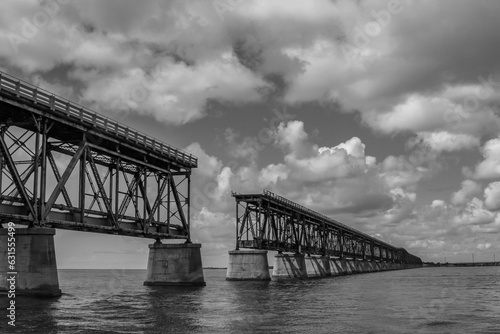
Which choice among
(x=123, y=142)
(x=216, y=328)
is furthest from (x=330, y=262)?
(x=216, y=328)

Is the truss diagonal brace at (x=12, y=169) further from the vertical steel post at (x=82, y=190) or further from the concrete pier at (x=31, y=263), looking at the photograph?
the vertical steel post at (x=82, y=190)

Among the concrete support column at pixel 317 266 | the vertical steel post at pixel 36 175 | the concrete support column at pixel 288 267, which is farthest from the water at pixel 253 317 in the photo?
the concrete support column at pixel 317 266

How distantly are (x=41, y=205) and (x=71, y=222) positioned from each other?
177 inches

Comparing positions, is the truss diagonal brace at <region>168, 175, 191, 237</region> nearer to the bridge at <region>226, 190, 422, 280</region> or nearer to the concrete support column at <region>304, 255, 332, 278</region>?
the bridge at <region>226, 190, 422, 280</region>

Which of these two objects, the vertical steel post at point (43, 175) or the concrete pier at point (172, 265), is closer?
the vertical steel post at point (43, 175)

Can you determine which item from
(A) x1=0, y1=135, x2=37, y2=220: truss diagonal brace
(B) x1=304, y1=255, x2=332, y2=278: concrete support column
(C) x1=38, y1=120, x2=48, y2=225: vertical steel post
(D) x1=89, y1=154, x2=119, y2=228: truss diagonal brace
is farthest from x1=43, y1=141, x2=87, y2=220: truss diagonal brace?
(B) x1=304, y1=255, x2=332, y2=278: concrete support column

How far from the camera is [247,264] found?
267 feet

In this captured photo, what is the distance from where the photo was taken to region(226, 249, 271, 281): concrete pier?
265 ft

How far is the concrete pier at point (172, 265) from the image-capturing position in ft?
190

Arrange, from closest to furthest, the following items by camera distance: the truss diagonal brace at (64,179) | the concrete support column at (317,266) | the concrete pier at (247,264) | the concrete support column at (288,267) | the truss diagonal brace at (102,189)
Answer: the truss diagonal brace at (64,179), the truss diagonal brace at (102,189), the concrete pier at (247,264), the concrete support column at (288,267), the concrete support column at (317,266)

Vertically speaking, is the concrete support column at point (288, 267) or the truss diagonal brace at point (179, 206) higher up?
the truss diagonal brace at point (179, 206)

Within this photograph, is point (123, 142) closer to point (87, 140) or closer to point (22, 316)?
point (87, 140)

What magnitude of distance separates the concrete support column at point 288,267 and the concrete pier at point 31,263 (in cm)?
6625

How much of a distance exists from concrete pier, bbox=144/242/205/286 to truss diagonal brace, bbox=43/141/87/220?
18602mm
